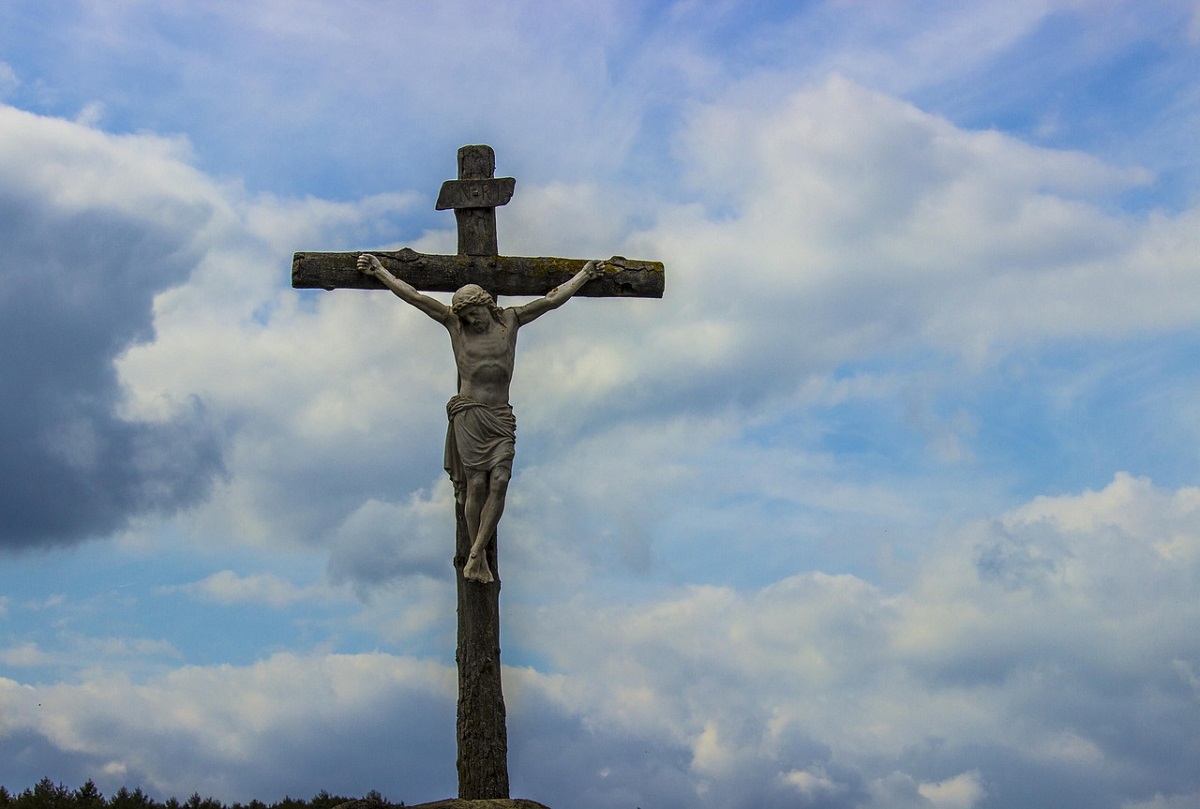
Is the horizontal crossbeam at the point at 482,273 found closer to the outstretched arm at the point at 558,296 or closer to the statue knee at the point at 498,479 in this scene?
the outstretched arm at the point at 558,296

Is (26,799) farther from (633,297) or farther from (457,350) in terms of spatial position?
(633,297)

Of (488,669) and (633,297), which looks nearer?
(488,669)

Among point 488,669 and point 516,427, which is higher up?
point 516,427

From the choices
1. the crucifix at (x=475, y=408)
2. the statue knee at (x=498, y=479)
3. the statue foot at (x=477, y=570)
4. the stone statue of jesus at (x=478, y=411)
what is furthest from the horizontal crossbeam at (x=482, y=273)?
the statue foot at (x=477, y=570)

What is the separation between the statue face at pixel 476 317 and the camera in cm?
1285

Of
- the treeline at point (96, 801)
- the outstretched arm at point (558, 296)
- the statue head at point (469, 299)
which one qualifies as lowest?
the treeline at point (96, 801)

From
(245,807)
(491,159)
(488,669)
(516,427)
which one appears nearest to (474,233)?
(491,159)

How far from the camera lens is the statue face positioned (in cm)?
1285

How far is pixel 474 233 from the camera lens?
44.5ft

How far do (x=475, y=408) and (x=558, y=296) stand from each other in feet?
4.26

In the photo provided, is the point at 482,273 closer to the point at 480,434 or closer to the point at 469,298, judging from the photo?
the point at 469,298

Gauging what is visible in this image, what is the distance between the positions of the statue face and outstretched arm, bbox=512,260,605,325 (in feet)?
1.10

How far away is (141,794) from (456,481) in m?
3.94

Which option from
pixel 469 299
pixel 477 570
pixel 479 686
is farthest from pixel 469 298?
pixel 479 686
